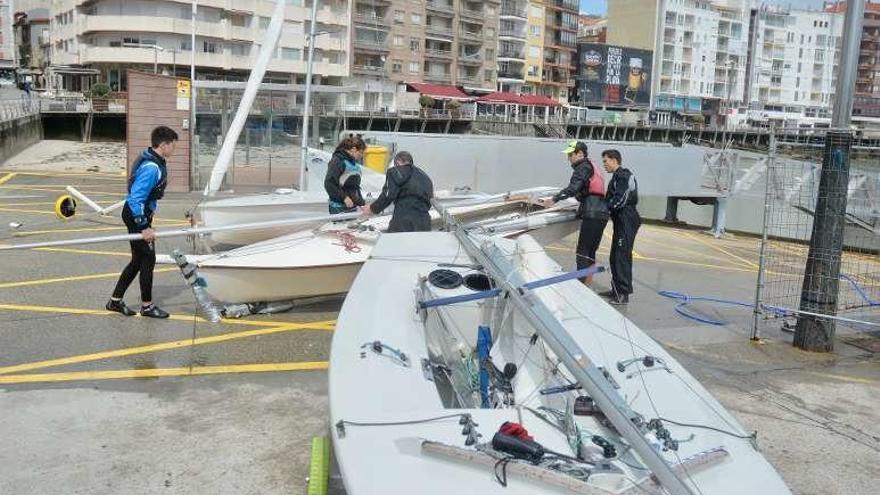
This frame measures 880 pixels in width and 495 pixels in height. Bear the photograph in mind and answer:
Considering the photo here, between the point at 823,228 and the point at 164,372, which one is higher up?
the point at 823,228

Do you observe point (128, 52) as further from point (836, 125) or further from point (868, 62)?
point (868, 62)

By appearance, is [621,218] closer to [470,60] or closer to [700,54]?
[470,60]

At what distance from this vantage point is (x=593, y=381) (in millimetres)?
3076

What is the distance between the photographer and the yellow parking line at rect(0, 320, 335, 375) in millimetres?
5754

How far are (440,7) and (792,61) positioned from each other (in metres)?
75.9

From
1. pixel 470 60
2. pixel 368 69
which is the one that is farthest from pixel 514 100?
pixel 368 69

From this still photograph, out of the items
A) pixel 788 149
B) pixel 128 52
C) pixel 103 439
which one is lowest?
pixel 103 439

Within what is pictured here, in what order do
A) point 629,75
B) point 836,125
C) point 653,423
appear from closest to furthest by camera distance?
point 653,423, point 836,125, point 629,75

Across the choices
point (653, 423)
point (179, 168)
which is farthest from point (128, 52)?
point (653, 423)

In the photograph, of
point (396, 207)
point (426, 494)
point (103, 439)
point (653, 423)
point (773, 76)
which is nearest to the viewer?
point (426, 494)

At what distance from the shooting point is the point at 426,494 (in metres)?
2.58

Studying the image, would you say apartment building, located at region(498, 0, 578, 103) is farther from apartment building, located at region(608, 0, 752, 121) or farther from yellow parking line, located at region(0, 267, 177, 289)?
yellow parking line, located at region(0, 267, 177, 289)

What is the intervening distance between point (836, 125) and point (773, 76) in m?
140

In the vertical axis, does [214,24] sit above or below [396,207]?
above
